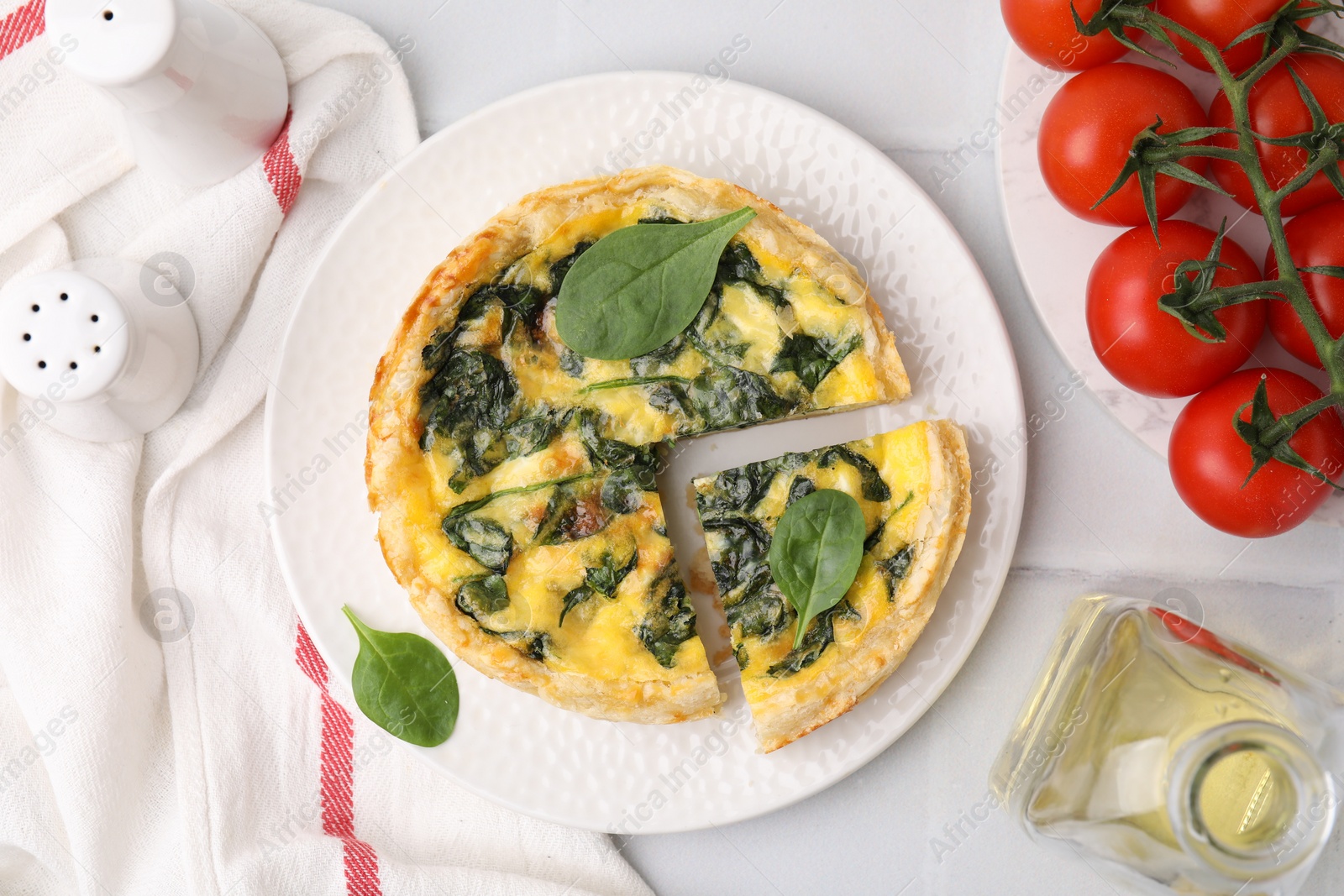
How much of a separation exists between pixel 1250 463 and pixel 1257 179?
0.83m

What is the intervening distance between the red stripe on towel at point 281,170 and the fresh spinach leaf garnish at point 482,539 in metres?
1.35

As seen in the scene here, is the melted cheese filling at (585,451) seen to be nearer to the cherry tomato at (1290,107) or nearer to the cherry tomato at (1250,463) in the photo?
the cherry tomato at (1250,463)

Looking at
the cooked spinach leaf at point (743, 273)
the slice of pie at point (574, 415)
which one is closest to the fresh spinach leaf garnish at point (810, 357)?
the slice of pie at point (574, 415)

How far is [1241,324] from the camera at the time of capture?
3123 mm

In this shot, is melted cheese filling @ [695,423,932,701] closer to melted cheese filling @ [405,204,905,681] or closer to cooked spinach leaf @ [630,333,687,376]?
melted cheese filling @ [405,204,905,681]

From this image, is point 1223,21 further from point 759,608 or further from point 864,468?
point 759,608

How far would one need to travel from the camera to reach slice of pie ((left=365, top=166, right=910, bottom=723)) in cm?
317

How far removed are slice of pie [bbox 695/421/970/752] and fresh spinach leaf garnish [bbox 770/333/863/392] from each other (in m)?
0.25

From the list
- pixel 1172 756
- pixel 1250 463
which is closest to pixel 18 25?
pixel 1250 463

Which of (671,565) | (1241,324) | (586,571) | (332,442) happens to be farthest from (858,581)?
(332,442)

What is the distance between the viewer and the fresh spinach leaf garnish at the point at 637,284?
3.11 meters

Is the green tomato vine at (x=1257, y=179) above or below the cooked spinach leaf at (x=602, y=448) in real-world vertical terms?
above

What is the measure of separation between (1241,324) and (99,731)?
159 inches

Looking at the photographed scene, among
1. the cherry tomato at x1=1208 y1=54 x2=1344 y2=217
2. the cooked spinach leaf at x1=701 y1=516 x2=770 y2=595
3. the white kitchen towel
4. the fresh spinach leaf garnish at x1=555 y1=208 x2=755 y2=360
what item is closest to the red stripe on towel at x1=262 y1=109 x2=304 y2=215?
the white kitchen towel
